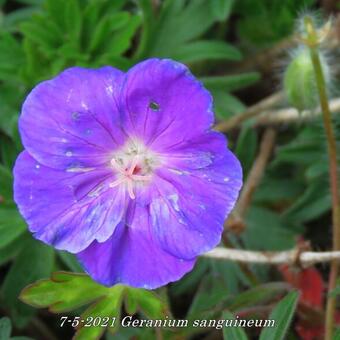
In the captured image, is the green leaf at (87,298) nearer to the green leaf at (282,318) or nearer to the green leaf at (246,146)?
the green leaf at (282,318)

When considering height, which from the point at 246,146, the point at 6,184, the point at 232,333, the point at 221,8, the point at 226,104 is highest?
the point at 221,8

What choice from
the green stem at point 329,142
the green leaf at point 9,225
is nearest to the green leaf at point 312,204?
the green stem at point 329,142

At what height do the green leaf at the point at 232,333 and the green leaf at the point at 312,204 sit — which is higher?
the green leaf at the point at 312,204

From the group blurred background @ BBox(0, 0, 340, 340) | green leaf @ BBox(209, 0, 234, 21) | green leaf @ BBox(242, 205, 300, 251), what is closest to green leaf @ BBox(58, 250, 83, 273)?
blurred background @ BBox(0, 0, 340, 340)

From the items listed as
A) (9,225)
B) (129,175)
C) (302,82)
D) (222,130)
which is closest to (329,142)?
(302,82)

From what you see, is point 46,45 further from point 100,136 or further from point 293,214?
point 293,214

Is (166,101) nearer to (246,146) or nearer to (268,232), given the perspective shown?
(246,146)
